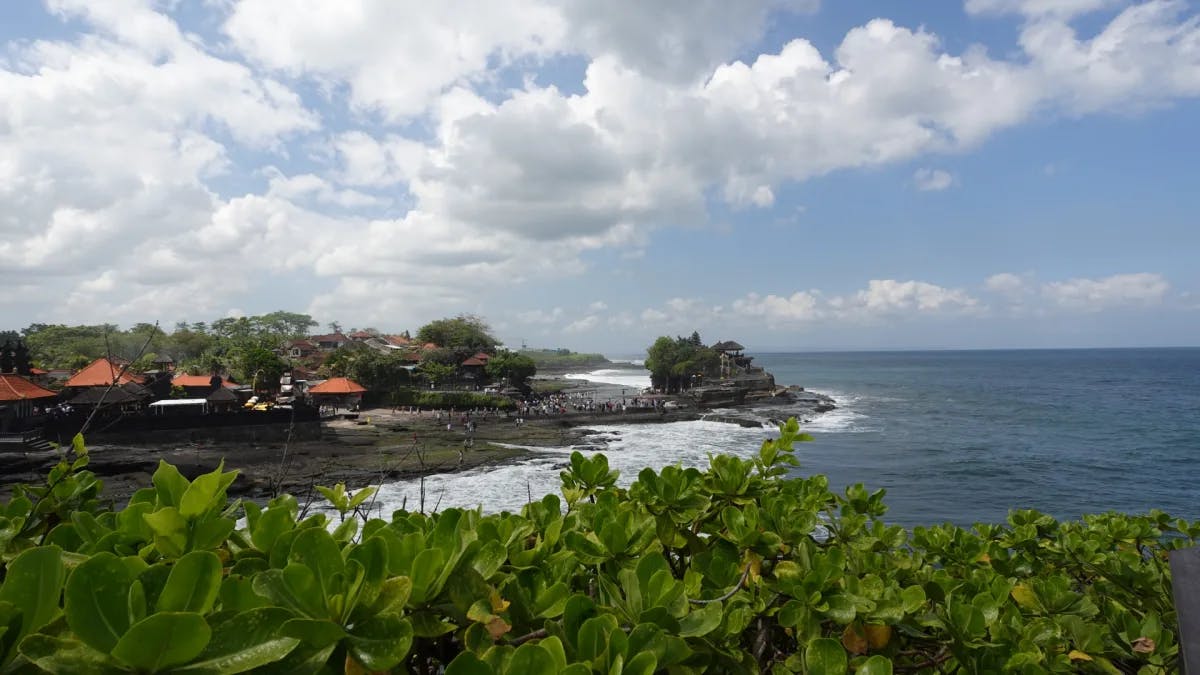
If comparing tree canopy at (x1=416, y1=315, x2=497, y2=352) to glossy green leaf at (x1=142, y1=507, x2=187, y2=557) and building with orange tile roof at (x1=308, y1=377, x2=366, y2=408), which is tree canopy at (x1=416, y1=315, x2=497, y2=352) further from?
glossy green leaf at (x1=142, y1=507, x2=187, y2=557)

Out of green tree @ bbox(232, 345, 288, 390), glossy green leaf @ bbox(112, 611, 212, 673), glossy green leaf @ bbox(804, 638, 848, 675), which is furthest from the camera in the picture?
green tree @ bbox(232, 345, 288, 390)

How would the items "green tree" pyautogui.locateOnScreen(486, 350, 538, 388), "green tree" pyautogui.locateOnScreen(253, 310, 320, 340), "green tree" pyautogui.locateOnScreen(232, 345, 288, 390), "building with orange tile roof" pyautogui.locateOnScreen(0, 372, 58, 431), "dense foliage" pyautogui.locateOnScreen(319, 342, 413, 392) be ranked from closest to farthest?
"building with orange tile roof" pyautogui.locateOnScreen(0, 372, 58, 431) → "green tree" pyautogui.locateOnScreen(232, 345, 288, 390) → "dense foliage" pyautogui.locateOnScreen(319, 342, 413, 392) → "green tree" pyautogui.locateOnScreen(486, 350, 538, 388) → "green tree" pyautogui.locateOnScreen(253, 310, 320, 340)

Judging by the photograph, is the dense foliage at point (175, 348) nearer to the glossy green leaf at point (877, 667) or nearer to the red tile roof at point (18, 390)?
the red tile roof at point (18, 390)

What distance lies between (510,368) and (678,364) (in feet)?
57.0

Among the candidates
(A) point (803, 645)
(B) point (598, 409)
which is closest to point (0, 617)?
(A) point (803, 645)

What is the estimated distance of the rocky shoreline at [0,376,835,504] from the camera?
1825 cm

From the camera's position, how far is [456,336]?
60.1m

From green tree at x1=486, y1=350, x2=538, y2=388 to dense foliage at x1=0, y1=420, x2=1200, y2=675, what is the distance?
4943 cm

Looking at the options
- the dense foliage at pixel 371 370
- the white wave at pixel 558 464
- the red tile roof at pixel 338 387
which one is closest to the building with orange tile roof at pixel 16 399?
the red tile roof at pixel 338 387

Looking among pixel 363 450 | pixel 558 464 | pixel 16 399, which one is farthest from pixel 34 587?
pixel 16 399

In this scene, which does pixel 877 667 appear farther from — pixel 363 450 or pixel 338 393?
pixel 338 393

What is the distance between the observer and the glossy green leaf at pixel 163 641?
0.54 metres

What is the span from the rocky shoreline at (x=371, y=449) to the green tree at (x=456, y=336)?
18.0m

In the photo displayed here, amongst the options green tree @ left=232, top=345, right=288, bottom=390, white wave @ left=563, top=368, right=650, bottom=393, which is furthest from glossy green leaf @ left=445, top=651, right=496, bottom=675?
white wave @ left=563, top=368, right=650, bottom=393
